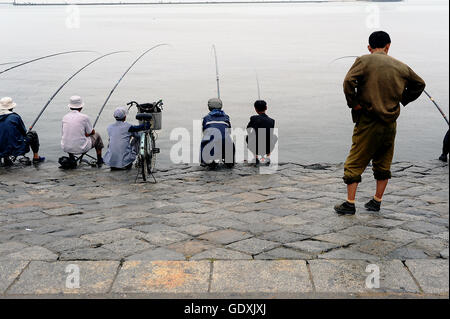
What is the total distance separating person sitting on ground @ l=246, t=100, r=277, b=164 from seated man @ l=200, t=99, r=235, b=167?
41 cm

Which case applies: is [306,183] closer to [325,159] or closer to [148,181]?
[148,181]

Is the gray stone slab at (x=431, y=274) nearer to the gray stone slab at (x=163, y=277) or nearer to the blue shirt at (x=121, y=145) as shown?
the gray stone slab at (x=163, y=277)

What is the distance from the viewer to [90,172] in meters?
7.46

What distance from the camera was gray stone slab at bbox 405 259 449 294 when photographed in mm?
3102

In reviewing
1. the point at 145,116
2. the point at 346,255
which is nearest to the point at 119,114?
the point at 145,116

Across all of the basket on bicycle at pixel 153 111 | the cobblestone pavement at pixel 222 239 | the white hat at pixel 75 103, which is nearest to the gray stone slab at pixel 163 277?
the cobblestone pavement at pixel 222 239

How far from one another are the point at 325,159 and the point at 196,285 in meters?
9.14

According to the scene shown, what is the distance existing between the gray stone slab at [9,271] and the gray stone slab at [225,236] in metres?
1.30

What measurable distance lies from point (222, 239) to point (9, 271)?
4.87 ft

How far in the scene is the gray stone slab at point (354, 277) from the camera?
310cm

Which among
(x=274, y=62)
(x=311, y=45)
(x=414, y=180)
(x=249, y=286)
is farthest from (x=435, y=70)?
(x=249, y=286)

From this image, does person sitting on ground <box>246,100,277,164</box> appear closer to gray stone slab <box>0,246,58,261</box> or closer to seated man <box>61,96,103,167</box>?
seated man <box>61,96,103,167</box>

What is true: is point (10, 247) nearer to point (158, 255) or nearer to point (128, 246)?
point (128, 246)

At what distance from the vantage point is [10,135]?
7523mm
